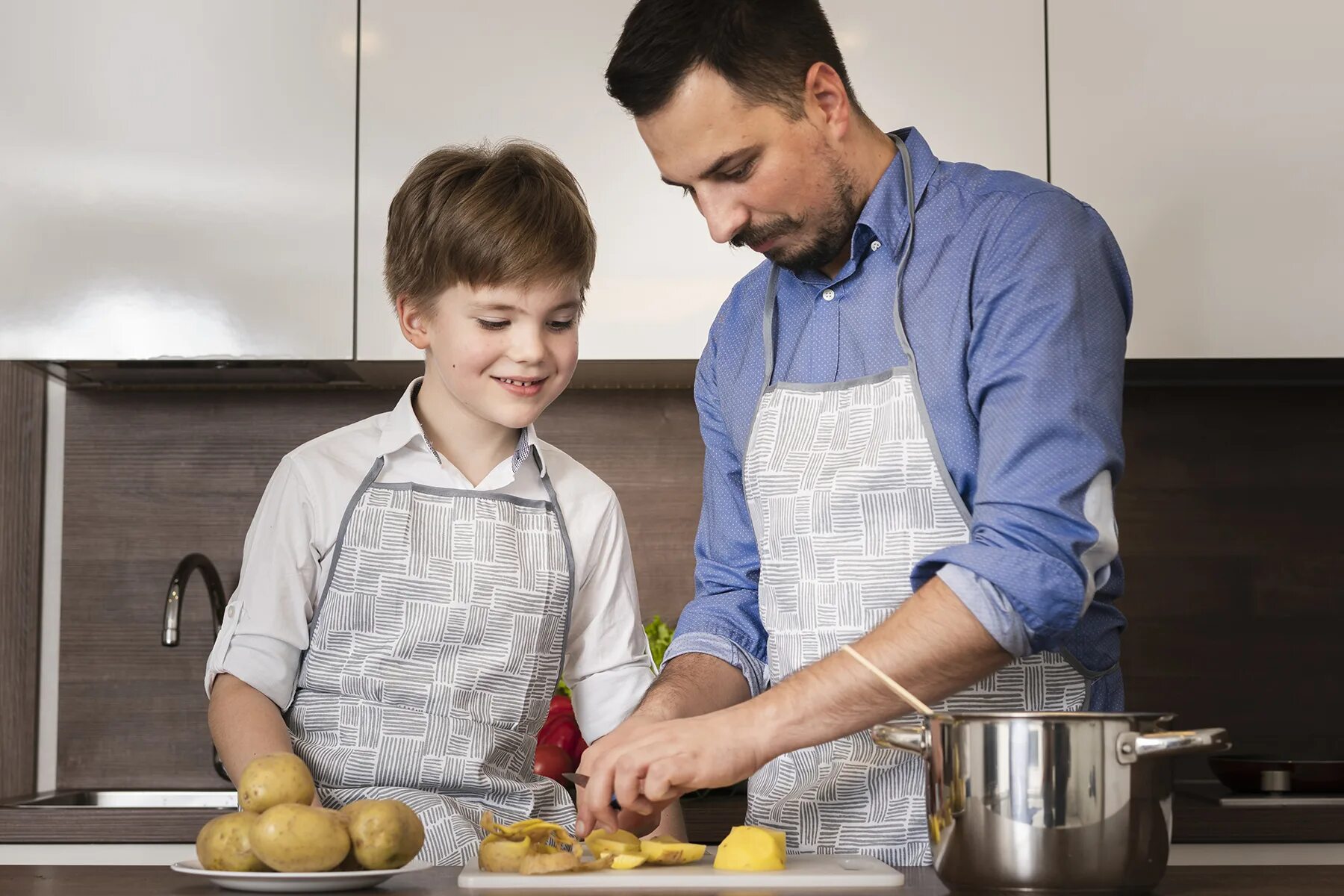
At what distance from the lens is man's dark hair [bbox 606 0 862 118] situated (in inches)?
47.6

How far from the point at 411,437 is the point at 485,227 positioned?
226mm

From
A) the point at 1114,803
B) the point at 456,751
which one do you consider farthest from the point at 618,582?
the point at 1114,803

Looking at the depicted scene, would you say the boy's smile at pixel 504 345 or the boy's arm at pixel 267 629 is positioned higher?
the boy's smile at pixel 504 345

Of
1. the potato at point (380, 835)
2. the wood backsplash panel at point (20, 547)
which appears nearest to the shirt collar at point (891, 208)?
the potato at point (380, 835)

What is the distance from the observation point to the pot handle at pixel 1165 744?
31.5 inches

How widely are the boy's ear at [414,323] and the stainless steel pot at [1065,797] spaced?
2.68 ft

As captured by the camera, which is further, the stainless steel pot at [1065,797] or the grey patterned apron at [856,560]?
the grey patterned apron at [856,560]

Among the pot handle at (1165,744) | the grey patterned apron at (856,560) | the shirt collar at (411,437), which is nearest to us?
the pot handle at (1165,744)

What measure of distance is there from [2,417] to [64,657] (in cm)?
39

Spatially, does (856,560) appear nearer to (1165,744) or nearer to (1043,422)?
(1043,422)

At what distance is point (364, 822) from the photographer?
0.90 meters

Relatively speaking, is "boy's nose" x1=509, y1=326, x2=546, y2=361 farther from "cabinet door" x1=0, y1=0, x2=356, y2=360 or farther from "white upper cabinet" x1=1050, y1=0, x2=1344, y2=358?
"white upper cabinet" x1=1050, y1=0, x2=1344, y2=358

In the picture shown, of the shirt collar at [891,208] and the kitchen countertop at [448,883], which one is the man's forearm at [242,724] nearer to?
the kitchen countertop at [448,883]

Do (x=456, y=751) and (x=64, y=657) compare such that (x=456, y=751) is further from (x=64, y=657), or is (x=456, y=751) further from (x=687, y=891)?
(x=64, y=657)
